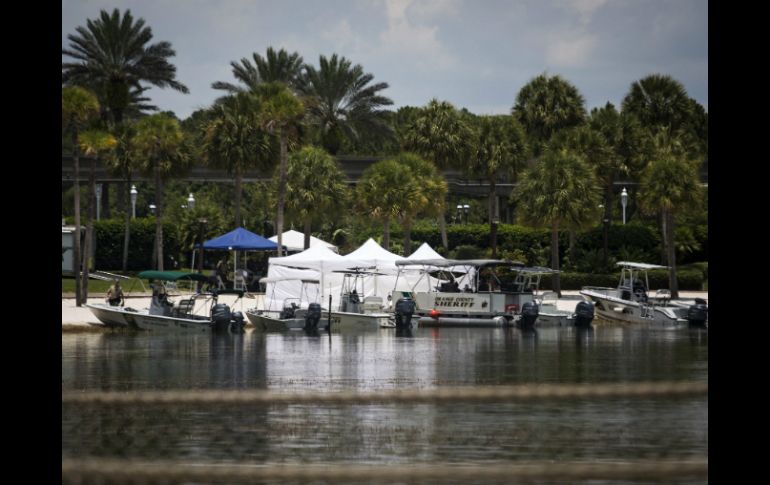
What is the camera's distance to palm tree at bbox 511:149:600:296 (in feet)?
182

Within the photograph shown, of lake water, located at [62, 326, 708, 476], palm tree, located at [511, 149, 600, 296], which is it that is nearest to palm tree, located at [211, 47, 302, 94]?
palm tree, located at [511, 149, 600, 296]

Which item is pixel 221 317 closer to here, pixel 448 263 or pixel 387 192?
pixel 448 263

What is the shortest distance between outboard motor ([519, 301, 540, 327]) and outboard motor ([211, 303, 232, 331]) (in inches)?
441

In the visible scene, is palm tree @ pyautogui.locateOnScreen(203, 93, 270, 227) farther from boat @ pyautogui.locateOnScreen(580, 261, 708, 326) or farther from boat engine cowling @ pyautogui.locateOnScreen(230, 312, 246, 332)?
boat engine cowling @ pyautogui.locateOnScreen(230, 312, 246, 332)

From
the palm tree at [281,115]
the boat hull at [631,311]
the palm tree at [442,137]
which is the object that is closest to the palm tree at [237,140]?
the palm tree at [281,115]

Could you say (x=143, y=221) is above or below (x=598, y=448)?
above

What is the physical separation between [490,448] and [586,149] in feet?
154

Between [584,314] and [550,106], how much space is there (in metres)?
25.9

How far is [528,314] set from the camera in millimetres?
41406

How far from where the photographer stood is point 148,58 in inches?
2479

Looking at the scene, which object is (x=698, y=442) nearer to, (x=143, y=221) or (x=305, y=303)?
(x=305, y=303)

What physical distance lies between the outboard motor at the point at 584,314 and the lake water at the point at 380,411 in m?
7.62
